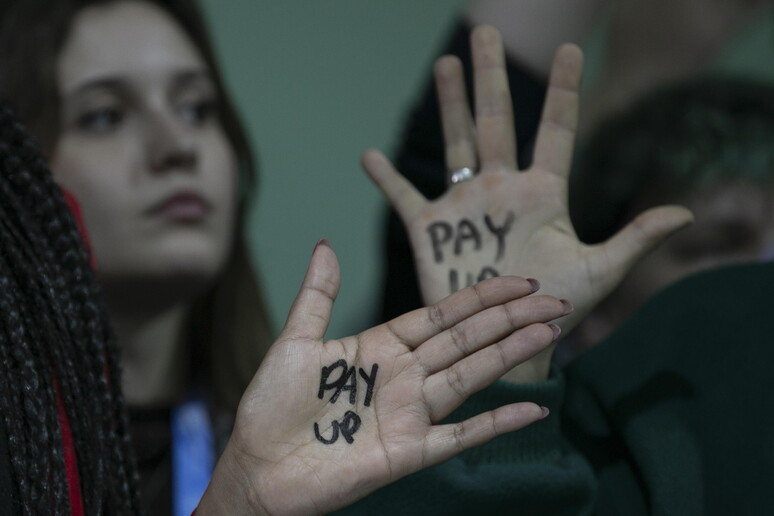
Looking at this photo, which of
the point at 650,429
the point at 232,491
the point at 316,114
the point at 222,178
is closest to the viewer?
the point at 232,491

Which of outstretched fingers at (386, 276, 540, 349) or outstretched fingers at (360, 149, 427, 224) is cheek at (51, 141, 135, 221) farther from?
outstretched fingers at (386, 276, 540, 349)

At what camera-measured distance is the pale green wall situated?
1.99 m

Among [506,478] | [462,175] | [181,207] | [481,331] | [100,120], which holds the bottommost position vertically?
[506,478]

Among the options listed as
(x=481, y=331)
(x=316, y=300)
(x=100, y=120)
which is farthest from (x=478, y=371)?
(x=100, y=120)

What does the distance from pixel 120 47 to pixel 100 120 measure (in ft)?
0.36

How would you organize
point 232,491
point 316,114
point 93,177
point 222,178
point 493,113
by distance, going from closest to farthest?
point 232,491 → point 493,113 → point 93,177 → point 222,178 → point 316,114

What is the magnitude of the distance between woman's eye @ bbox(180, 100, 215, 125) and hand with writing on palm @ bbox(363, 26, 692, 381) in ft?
1.85

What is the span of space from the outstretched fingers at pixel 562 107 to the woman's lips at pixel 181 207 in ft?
1.94

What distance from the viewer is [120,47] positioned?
1.39m

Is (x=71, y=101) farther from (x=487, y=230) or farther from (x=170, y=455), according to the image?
(x=487, y=230)

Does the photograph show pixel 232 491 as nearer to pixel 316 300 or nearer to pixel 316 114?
pixel 316 300

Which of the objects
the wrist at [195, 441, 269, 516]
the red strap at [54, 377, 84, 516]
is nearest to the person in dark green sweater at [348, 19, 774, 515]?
the wrist at [195, 441, 269, 516]

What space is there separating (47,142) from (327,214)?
31.0 inches

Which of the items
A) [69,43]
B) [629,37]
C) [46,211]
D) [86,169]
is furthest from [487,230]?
[629,37]
